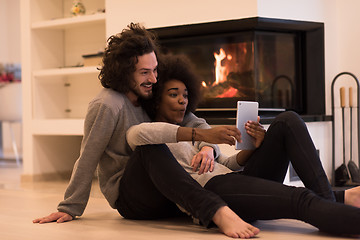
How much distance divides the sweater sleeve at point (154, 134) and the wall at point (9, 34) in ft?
20.3

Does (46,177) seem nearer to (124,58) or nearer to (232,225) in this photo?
(124,58)

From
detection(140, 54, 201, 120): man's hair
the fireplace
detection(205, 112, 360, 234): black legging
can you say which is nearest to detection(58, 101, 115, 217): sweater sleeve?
detection(140, 54, 201, 120): man's hair

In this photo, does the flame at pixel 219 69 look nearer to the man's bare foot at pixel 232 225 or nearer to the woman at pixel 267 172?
the woman at pixel 267 172

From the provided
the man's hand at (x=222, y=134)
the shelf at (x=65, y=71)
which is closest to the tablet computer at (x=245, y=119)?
the man's hand at (x=222, y=134)

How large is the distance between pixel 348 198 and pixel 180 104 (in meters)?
0.78

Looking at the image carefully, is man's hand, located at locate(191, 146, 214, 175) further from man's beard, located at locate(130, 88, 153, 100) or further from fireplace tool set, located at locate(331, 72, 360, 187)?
fireplace tool set, located at locate(331, 72, 360, 187)

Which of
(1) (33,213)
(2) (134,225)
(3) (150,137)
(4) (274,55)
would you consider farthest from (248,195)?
(4) (274,55)

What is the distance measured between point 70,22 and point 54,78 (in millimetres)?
546

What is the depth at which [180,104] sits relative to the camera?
2.53 m

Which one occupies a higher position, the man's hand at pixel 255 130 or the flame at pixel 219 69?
the flame at pixel 219 69

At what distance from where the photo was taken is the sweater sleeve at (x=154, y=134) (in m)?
2.14

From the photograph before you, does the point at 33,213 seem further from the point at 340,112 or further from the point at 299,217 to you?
the point at 340,112

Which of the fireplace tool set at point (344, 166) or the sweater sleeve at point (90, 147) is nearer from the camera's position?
the sweater sleeve at point (90, 147)

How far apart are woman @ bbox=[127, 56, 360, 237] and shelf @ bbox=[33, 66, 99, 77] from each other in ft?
6.39
